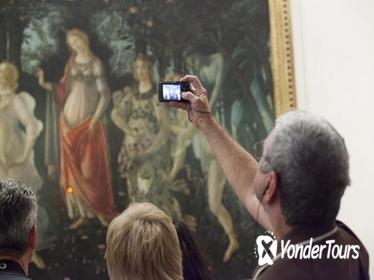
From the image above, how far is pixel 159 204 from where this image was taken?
5.78m

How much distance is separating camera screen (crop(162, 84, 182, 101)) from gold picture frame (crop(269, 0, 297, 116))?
2.74 meters

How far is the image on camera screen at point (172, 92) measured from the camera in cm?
336

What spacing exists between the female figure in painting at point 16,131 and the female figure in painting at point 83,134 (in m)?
0.24

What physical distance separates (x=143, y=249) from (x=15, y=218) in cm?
62

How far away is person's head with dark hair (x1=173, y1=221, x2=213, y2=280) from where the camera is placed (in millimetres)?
2777

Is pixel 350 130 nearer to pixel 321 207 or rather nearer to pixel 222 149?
pixel 222 149

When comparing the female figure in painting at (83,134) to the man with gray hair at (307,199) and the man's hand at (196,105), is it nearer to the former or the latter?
the man's hand at (196,105)

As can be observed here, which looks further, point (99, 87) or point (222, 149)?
point (99, 87)

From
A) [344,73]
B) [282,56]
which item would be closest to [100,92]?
[282,56]

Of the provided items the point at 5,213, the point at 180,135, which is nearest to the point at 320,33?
the point at 180,135

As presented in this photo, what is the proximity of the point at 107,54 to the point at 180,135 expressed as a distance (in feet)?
3.94

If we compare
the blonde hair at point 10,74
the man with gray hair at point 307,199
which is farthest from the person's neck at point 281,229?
the blonde hair at point 10,74

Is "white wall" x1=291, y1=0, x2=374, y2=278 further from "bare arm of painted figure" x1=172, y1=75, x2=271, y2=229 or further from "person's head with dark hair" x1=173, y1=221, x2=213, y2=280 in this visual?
"person's head with dark hair" x1=173, y1=221, x2=213, y2=280

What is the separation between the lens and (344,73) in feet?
20.0
